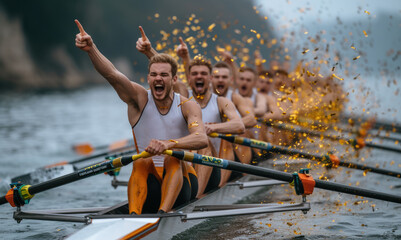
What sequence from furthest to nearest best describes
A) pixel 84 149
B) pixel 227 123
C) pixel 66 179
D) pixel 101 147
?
pixel 84 149
pixel 101 147
pixel 227 123
pixel 66 179

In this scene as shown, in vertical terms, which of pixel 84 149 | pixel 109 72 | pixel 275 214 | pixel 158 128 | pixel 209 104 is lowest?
pixel 275 214

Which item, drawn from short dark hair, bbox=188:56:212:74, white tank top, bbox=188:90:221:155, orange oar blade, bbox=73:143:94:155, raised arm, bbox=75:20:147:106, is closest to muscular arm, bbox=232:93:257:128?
white tank top, bbox=188:90:221:155

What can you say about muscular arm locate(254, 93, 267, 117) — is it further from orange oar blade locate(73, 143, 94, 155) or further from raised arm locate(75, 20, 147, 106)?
raised arm locate(75, 20, 147, 106)

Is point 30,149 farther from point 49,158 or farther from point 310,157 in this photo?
point 310,157

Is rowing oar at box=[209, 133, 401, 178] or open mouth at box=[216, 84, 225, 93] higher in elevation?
open mouth at box=[216, 84, 225, 93]

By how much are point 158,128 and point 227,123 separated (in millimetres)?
1872

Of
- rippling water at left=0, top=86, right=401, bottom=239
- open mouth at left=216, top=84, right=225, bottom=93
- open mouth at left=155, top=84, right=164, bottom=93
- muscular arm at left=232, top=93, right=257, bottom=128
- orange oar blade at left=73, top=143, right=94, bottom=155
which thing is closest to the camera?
open mouth at left=155, top=84, right=164, bottom=93

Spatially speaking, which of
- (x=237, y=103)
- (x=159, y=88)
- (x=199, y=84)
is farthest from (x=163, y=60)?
(x=237, y=103)

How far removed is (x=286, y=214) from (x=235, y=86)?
5.47 m

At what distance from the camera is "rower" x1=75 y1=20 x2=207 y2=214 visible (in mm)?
4652

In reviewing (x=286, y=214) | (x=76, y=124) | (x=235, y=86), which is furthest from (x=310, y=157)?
(x=76, y=124)

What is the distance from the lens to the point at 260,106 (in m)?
10.5

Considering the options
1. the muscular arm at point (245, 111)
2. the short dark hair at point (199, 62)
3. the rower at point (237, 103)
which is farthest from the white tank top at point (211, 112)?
the muscular arm at point (245, 111)

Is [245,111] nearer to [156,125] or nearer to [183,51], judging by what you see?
[183,51]
